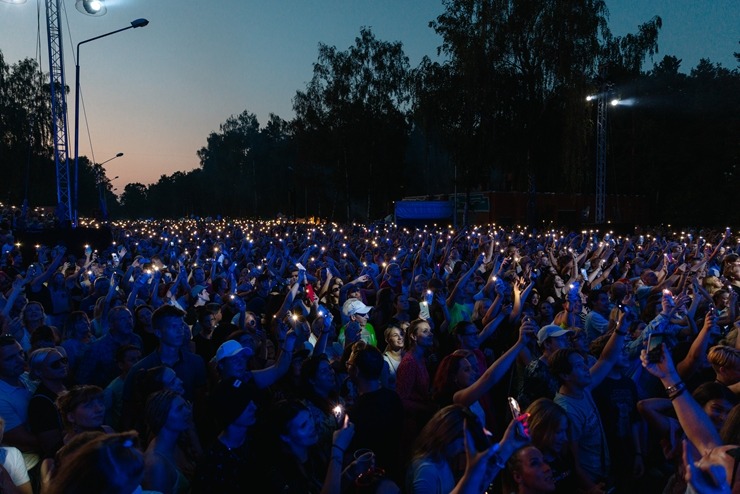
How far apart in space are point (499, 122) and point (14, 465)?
27.5 m

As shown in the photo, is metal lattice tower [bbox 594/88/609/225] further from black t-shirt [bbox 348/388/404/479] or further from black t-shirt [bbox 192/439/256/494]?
black t-shirt [bbox 192/439/256/494]

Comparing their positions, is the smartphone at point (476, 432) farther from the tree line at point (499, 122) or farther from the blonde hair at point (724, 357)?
the tree line at point (499, 122)

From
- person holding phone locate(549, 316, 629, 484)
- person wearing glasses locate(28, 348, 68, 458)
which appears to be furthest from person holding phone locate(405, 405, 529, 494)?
person wearing glasses locate(28, 348, 68, 458)

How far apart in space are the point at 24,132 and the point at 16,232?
36.3m

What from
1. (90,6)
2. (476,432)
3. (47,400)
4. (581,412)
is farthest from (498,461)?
(90,6)

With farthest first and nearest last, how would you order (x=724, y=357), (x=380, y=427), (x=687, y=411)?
1. (x=724, y=357)
2. (x=380, y=427)
3. (x=687, y=411)

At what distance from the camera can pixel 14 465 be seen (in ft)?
10.2

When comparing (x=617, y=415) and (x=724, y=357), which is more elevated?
(x=724, y=357)

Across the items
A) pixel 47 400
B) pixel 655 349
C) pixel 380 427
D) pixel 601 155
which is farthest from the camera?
pixel 601 155

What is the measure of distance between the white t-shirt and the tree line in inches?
962

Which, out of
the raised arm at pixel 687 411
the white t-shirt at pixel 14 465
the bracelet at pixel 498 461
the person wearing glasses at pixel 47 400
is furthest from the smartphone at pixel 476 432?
the person wearing glasses at pixel 47 400

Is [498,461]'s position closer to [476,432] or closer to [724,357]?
[476,432]

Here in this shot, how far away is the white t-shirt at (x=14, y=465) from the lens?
306 cm

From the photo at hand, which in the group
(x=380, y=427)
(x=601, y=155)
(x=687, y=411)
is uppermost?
(x=601, y=155)
